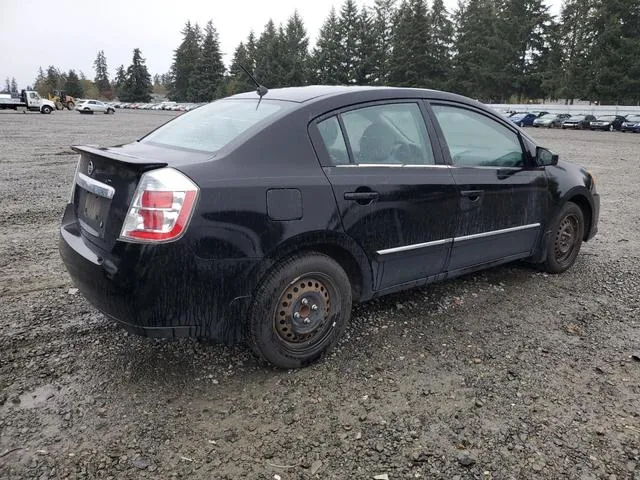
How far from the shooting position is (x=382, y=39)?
8081 centimetres

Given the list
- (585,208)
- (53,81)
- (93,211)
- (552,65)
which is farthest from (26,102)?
(53,81)

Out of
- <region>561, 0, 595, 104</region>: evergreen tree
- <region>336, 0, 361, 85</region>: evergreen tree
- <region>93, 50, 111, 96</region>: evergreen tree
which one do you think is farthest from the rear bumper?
<region>93, 50, 111, 96</region>: evergreen tree

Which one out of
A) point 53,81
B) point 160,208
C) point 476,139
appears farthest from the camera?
point 53,81

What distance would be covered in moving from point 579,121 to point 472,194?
40.0 meters

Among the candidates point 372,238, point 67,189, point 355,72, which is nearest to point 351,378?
point 372,238

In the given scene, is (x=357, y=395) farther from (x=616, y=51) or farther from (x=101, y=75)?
(x=101, y=75)

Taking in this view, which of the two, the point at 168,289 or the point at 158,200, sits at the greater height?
the point at 158,200

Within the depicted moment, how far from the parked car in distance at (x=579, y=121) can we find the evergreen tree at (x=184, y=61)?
75.9 metres

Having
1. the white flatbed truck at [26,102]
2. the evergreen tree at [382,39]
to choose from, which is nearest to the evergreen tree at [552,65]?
the evergreen tree at [382,39]

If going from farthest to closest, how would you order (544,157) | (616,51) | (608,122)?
(616,51), (608,122), (544,157)

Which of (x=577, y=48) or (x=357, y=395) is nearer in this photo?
(x=357, y=395)

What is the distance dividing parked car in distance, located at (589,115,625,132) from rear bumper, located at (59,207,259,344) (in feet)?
134

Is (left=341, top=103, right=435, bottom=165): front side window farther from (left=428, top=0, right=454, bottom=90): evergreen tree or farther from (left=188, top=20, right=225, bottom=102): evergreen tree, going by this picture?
(left=188, top=20, right=225, bottom=102): evergreen tree

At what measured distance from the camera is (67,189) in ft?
29.5
